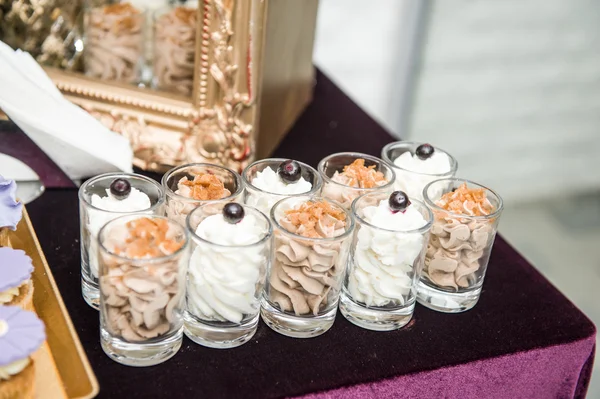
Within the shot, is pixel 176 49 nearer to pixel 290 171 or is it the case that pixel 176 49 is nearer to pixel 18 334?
pixel 290 171

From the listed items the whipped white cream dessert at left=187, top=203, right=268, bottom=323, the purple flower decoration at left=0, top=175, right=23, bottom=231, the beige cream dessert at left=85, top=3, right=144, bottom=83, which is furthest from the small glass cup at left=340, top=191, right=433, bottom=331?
the beige cream dessert at left=85, top=3, right=144, bottom=83

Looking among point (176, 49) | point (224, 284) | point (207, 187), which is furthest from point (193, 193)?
point (176, 49)

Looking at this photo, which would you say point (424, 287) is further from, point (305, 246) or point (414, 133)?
point (414, 133)

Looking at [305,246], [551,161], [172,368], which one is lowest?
[551,161]

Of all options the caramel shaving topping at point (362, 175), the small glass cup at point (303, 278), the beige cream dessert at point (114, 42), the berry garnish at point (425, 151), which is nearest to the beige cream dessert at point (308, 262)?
the small glass cup at point (303, 278)

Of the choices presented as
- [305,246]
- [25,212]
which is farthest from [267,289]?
[25,212]

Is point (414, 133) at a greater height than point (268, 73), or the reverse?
point (268, 73)

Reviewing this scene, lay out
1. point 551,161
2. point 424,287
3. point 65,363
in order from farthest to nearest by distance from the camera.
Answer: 1. point 551,161
2. point 424,287
3. point 65,363
